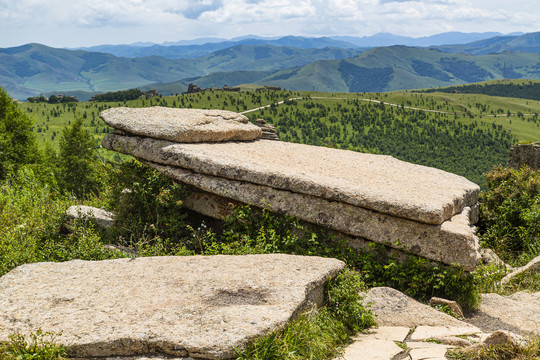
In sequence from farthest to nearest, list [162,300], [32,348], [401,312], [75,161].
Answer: [75,161], [401,312], [162,300], [32,348]

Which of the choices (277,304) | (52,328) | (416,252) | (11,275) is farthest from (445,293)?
(11,275)

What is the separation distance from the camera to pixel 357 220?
359 inches

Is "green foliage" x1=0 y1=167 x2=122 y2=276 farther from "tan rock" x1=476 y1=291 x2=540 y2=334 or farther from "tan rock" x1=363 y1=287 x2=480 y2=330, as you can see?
"tan rock" x1=476 y1=291 x2=540 y2=334

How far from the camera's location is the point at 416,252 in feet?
28.4

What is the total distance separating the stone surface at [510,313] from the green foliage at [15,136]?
31683mm

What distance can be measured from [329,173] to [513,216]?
6146 millimetres

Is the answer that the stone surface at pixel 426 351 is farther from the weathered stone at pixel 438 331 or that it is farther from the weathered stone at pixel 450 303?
the weathered stone at pixel 450 303

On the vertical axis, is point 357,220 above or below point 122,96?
below

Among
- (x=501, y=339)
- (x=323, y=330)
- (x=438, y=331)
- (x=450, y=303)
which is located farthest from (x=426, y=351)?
(x=450, y=303)

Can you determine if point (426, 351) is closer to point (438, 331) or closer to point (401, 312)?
point (438, 331)

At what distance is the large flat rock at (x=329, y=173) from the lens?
29.3ft

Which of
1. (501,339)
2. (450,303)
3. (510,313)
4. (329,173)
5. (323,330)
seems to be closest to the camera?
(501,339)

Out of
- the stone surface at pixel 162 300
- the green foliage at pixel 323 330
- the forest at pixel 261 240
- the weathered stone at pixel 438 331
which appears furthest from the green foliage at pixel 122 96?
the weathered stone at pixel 438 331

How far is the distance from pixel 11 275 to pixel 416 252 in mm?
7721
